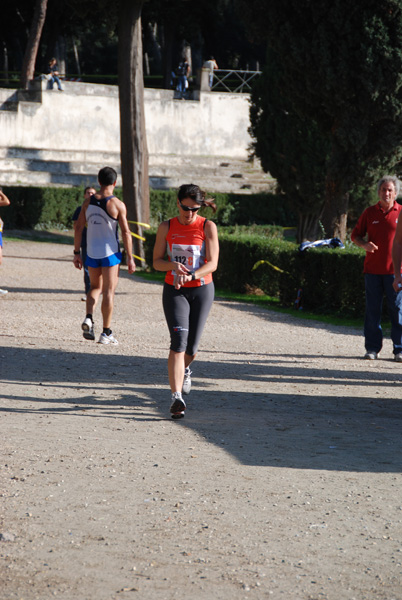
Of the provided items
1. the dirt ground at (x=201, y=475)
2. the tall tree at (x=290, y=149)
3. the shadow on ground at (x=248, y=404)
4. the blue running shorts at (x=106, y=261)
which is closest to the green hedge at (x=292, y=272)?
the tall tree at (x=290, y=149)

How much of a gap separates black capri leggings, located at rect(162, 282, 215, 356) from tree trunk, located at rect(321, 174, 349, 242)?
12236mm

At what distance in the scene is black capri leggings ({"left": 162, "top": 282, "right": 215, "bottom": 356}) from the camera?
21.4 ft

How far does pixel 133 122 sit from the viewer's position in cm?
2069

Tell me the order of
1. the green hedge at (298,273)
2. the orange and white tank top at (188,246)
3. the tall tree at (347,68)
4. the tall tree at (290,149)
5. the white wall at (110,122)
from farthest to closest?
the white wall at (110,122)
the tall tree at (290,149)
the tall tree at (347,68)
the green hedge at (298,273)
the orange and white tank top at (188,246)

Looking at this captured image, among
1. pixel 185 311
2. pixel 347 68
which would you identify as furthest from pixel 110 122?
pixel 185 311

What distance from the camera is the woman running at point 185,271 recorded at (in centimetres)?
652

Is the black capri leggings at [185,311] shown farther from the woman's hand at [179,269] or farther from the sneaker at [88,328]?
the sneaker at [88,328]

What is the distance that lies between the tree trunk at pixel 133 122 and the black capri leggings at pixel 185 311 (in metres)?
14.4

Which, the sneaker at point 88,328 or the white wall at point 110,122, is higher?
the sneaker at point 88,328

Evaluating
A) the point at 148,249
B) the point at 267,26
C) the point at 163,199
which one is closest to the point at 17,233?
the point at 163,199

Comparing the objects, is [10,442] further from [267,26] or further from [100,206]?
[267,26]

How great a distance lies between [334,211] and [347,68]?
3.00 m

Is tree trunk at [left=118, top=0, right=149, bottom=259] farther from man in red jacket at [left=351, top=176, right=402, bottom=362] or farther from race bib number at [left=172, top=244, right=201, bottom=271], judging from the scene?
race bib number at [left=172, top=244, right=201, bottom=271]

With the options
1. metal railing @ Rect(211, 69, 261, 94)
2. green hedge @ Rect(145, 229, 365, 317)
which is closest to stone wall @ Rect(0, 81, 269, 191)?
metal railing @ Rect(211, 69, 261, 94)
